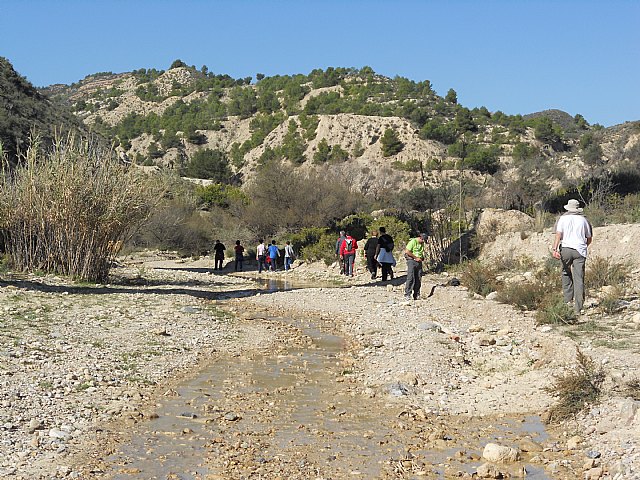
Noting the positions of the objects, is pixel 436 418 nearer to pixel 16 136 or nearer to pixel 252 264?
pixel 252 264

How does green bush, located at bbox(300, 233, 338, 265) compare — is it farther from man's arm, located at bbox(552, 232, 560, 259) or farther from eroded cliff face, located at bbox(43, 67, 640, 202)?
man's arm, located at bbox(552, 232, 560, 259)

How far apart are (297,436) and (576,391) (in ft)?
9.84

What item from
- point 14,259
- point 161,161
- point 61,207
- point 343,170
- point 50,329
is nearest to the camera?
point 50,329

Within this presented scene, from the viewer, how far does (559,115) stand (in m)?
111

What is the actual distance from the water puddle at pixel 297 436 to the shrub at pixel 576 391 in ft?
0.93

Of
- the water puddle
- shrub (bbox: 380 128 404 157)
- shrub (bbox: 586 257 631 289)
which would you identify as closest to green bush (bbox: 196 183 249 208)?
shrub (bbox: 380 128 404 157)

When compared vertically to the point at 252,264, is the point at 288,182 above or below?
above

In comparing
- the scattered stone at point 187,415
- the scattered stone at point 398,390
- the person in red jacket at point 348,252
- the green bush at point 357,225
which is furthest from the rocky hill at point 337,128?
the scattered stone at point 187,415

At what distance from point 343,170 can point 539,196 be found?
26564mm

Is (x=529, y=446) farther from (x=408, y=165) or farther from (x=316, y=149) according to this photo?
(x=316, y=149)

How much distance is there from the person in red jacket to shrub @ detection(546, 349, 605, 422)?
17.8 m

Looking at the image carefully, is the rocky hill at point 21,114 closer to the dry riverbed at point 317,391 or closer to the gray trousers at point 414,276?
the gray trousers at point 414,276

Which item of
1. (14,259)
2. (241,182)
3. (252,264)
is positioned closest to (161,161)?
(241,182)

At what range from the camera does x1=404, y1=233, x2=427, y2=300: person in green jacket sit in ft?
57.1
